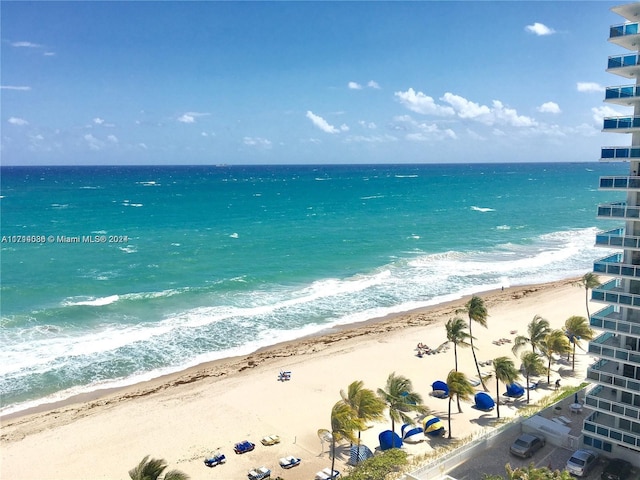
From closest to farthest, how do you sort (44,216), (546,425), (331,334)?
1. (546,425)
2. (331,334)
3. (44,216)

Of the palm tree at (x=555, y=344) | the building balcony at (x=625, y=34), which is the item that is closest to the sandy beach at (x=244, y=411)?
the palm tree at (x=555, y=344)

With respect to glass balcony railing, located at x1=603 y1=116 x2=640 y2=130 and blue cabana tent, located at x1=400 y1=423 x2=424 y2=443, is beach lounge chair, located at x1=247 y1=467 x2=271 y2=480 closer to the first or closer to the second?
blue cabana tent, located at x1=400 y1=423 x2=424 y2=443

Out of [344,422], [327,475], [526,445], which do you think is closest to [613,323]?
[526,445]

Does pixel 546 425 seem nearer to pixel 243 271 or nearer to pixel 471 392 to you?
pixel 471 392

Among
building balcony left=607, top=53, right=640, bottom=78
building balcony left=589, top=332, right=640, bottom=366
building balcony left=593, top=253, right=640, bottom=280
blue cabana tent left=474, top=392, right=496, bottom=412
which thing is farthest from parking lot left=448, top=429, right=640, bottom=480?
building balcony left=607, top=53, right=640, bottom=78

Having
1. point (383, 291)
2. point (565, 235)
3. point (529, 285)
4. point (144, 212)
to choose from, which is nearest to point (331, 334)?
point (383, 291)

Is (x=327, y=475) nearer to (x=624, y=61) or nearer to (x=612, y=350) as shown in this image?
(x=612, y=350)
